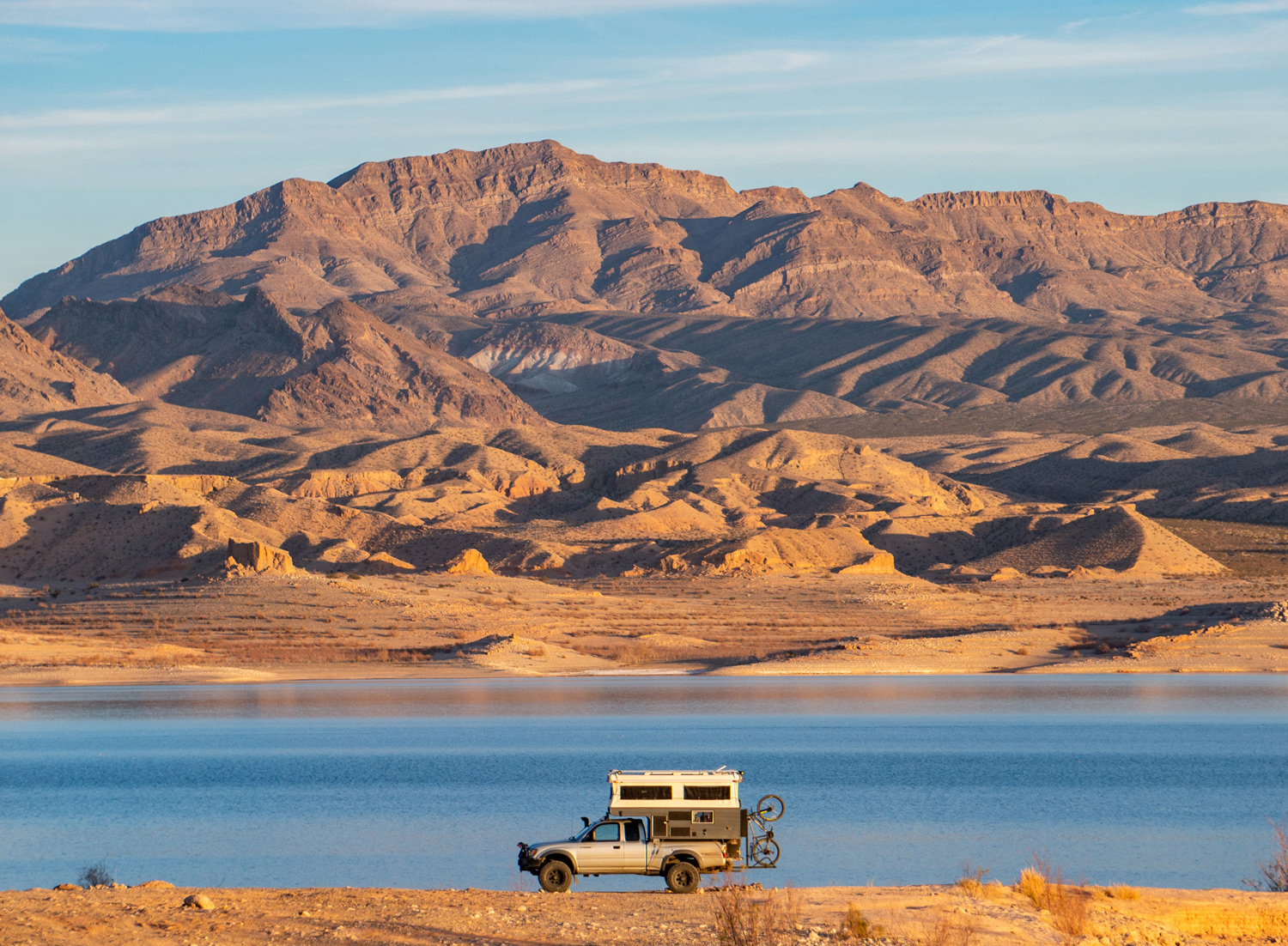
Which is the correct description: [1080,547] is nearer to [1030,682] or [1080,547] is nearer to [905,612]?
[905,612]

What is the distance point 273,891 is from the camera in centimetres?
2345

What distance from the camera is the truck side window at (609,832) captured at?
78.7 ft

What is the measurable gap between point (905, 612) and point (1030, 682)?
80.1 ft

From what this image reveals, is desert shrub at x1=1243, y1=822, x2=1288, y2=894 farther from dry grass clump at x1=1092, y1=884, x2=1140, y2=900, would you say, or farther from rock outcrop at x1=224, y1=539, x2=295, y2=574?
rock outcrop at x1=224, y1=539, x2=295, y2=574

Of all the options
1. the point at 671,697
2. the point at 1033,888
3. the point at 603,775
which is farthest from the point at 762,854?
the point at 671,697

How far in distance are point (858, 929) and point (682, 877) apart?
472cm

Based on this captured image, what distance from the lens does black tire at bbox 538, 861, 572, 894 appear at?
78.0 feet

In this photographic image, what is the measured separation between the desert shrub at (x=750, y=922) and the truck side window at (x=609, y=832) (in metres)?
4.00

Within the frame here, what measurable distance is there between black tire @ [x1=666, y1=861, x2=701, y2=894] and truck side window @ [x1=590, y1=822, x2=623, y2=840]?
890 mm

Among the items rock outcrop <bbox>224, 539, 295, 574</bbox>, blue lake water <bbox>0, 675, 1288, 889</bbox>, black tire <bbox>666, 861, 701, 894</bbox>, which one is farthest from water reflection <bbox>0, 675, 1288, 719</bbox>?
black tire <bbox>666, 861, 701, 894</bbox>

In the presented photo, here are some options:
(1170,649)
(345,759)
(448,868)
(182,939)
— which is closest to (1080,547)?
(1170,649)

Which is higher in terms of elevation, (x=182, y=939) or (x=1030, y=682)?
(x=182, y=939)

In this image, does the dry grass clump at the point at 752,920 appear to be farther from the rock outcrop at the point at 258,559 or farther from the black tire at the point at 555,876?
the rock outcrop at the point at 258,559

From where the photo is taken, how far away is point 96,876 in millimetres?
26234
